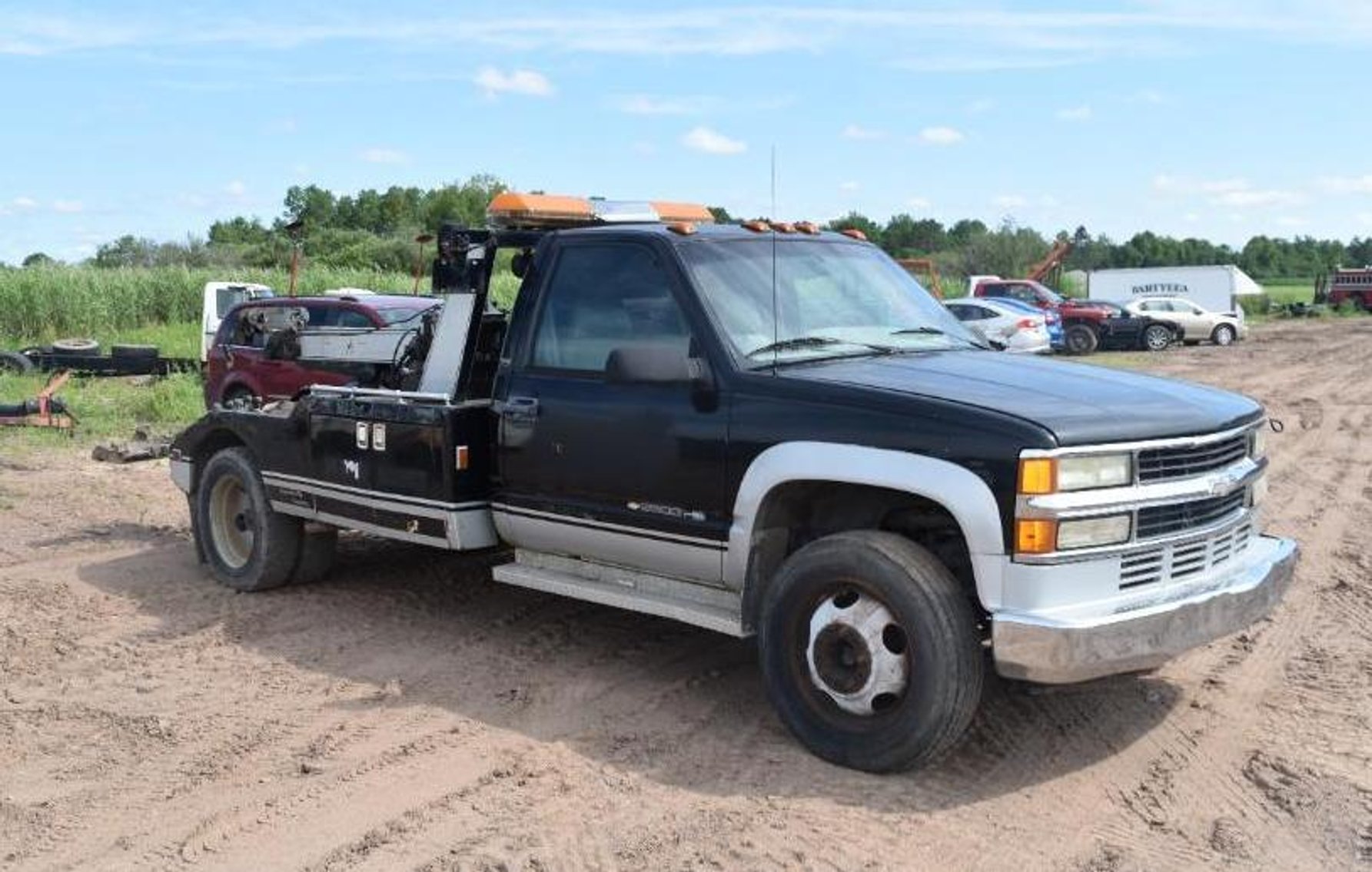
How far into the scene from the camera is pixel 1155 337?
33.7m

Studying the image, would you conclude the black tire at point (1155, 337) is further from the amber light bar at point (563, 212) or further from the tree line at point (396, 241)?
the amber light bar at point (563, 212)

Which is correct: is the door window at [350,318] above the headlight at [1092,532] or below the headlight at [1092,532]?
above

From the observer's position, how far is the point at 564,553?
5.98 metres

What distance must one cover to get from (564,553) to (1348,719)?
335cm

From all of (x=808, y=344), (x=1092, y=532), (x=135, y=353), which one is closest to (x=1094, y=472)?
(x=1092, y=532)

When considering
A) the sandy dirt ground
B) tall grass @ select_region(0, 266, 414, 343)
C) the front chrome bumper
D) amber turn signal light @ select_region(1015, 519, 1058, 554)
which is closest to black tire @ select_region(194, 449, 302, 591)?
the sandy dirt ground

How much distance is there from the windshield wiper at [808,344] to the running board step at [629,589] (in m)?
1.00

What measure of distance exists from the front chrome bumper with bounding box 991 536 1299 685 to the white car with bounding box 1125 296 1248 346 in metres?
30.7

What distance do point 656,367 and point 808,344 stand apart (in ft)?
2.26

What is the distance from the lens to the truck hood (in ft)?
14.8

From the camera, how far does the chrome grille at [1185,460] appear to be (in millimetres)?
4586

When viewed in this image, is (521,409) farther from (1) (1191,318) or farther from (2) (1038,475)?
(1) (1191,318)

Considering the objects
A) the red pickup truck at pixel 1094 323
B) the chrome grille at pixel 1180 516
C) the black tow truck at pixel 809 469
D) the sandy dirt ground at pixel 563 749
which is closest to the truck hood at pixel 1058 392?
the black tow truck at pixel 809 469

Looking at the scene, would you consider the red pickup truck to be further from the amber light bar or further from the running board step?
the running board step
